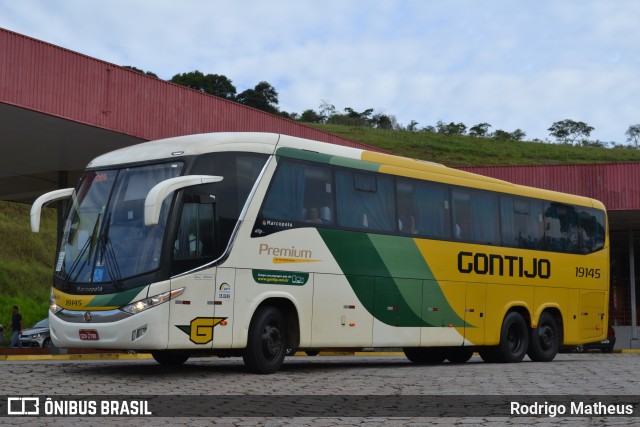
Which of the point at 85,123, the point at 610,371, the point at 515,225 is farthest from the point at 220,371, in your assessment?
the point at 85,123

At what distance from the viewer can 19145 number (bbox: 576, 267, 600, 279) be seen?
21.7m

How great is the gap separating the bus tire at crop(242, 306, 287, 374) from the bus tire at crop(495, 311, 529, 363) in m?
6.54

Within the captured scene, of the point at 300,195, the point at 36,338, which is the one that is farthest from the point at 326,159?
the point at 36,338

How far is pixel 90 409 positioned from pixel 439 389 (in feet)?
14.9

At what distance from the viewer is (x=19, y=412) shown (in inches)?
367

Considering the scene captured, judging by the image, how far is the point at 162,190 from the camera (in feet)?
41.1

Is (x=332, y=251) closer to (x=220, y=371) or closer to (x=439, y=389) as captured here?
(x=220, y=371)

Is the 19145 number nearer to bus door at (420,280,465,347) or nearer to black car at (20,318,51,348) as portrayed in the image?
bus door at (420,280,465,347)

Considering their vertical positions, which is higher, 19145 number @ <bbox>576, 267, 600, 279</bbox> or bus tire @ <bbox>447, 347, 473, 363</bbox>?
19145 number @ <bbox>576, 267, 600, 279</bbox>

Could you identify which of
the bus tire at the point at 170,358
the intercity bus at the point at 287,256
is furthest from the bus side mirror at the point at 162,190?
the bus tire at the point at 170,358

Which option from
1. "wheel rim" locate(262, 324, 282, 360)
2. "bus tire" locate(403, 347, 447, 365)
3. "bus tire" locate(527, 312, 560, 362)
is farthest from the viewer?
"bus tire" locate(527, 312, 560, 362)

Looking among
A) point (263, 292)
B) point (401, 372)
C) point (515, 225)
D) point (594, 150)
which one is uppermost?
point (594, 150)

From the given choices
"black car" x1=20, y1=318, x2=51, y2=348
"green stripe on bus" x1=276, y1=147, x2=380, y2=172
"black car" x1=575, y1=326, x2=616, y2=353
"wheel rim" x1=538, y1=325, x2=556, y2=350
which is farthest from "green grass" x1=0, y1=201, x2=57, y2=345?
"green stripe on bus" x1=276, y1=147, x2=380, y2=172

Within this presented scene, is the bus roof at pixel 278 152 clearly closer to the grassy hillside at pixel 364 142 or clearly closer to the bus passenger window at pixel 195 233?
the bus passenger window at pixel 195 233
